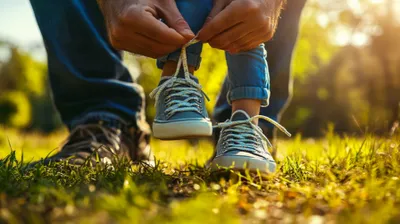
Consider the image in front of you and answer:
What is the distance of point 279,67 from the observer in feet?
9.45

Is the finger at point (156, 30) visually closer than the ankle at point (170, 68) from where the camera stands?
Yes

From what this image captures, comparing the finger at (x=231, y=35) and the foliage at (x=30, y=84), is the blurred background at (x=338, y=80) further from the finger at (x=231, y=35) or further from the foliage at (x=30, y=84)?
the finger at (x=231, y=35)

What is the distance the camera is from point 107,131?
258cm

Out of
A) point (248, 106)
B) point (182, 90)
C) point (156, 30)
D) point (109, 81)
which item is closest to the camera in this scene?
point (156, 30)

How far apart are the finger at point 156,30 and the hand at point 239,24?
0.43 ft

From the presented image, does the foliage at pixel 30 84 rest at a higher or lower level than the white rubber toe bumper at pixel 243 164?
higher

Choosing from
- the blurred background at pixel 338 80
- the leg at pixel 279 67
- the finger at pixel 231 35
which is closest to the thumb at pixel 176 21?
the finger at pixel 231 35

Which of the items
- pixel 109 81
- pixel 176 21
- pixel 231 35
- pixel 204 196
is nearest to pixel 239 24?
pixel 231 35

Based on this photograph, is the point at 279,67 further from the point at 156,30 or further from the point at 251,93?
the point at 156,30

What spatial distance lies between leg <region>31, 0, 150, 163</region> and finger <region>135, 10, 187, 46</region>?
108 centimetres

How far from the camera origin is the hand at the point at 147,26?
171 cm

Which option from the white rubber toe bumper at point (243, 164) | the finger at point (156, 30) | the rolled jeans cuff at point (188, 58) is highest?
the finger at point (156, 30)

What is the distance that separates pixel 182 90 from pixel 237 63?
0.33 m

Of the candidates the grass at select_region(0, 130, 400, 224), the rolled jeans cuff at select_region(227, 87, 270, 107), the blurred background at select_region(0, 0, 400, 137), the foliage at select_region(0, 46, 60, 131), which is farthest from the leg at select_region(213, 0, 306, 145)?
the foliage at select_region(0, 46, 60, 131)
